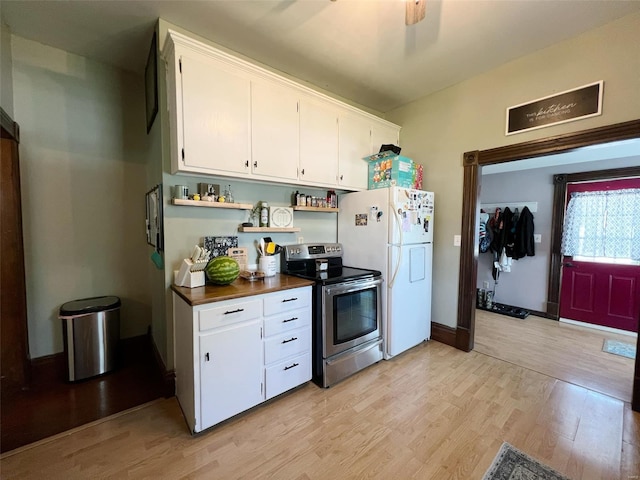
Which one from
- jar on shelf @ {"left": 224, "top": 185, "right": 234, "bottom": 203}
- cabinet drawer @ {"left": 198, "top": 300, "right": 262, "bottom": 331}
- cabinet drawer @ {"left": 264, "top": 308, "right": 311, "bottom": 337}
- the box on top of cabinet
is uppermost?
the box on top of cabinet

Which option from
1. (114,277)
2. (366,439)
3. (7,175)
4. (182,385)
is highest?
(7,175)

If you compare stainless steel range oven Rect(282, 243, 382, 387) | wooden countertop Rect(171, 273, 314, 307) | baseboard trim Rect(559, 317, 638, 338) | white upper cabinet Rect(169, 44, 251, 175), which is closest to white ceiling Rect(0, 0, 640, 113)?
white upper cabinet Rect(169, 44, 251, 175)

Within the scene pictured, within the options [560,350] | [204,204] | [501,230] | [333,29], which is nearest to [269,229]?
[204,204]

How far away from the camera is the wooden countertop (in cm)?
166

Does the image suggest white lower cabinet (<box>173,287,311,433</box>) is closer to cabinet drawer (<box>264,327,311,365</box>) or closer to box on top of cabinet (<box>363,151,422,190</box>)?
cabinet drawer (<box>264,327,311,365</box>)

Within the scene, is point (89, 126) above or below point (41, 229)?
above

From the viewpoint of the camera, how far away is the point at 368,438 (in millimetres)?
1697

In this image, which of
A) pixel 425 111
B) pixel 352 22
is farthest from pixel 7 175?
pixel 425 111

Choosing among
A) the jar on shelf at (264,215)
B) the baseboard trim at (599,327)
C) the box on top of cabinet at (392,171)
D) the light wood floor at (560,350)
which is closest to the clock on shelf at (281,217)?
the jar on shelf at (264,215)

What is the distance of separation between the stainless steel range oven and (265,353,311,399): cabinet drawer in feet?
0.37

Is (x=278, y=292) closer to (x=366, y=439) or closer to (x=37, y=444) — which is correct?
(x=366, y=439)

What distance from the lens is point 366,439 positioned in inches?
66.5

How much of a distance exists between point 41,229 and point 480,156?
423 centimetres

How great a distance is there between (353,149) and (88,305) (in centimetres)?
294
